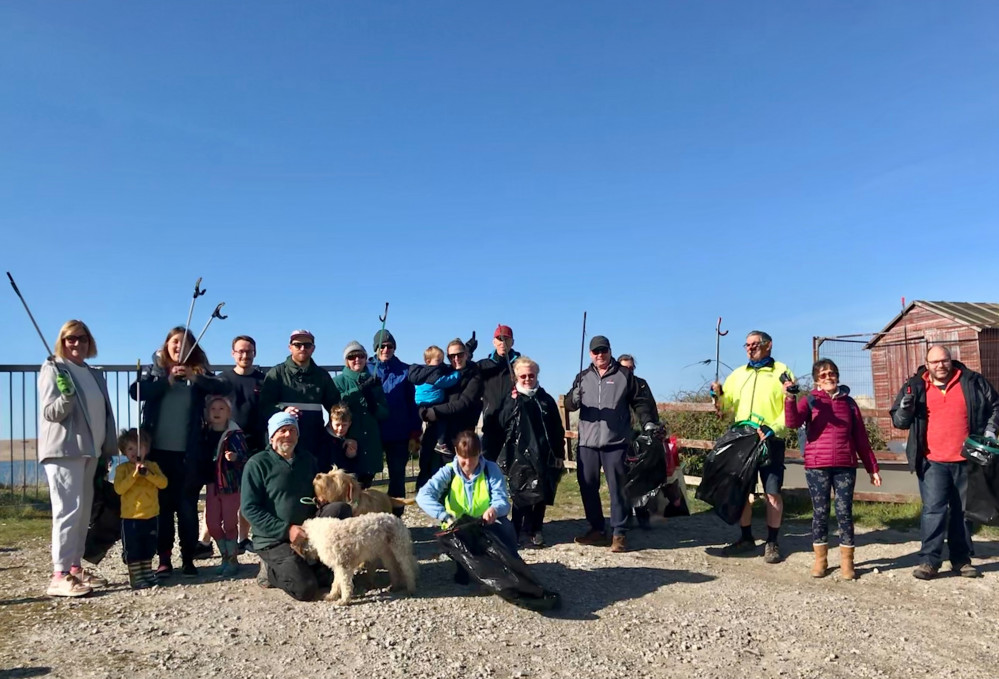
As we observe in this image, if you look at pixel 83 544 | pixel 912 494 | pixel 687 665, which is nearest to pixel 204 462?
pixel 83 544

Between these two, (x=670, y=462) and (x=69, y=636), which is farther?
(x=670, y=462)

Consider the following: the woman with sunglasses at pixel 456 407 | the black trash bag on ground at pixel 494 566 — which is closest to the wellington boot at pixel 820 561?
the black trash bag on ground at pixel 494 566

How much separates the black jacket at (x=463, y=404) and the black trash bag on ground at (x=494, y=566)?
5.16 feet

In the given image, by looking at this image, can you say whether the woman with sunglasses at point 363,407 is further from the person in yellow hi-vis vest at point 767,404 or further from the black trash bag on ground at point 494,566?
the person in yellow hi-vis vest at point 767,404

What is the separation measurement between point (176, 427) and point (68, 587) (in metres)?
1.26

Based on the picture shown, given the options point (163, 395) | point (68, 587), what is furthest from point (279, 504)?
point (68, 587)

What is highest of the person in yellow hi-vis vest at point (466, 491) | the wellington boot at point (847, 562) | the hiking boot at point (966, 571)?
the person in yellow hi-vis vest at point (466, 491)

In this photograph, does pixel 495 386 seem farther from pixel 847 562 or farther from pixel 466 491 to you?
pixel 847 562

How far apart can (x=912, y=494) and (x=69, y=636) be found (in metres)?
8.21

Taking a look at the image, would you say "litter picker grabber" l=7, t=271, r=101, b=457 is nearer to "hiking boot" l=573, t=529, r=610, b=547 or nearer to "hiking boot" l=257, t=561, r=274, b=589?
"hiking boot" l=257, t=561, r=274, b=589

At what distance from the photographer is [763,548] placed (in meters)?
6.78

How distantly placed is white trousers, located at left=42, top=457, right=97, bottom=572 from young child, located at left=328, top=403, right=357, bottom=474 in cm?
168

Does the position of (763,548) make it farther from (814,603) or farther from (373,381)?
(373,381)

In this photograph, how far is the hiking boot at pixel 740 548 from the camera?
6.61 meters
